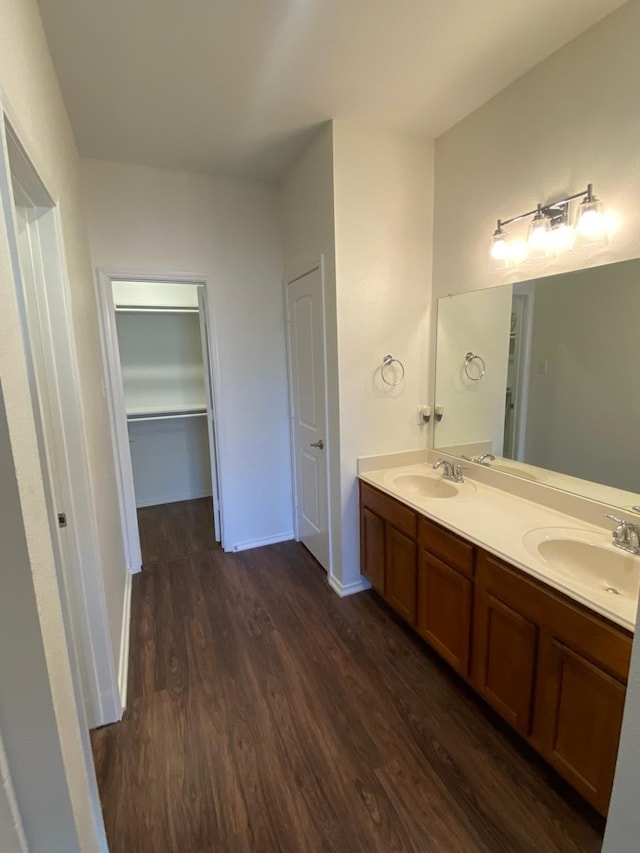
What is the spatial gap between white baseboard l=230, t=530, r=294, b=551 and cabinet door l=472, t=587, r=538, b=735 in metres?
1.96

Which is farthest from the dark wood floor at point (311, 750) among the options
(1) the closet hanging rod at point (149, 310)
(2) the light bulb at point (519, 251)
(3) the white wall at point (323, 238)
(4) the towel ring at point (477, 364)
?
(1) the closet hanging rod at point (149, 310)

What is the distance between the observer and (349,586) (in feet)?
8.80

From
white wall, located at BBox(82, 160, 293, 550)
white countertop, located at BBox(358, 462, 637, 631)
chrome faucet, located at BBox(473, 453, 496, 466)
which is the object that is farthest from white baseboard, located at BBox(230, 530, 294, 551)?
chrome faucet, located at BBox(473, 453, 496, 466)

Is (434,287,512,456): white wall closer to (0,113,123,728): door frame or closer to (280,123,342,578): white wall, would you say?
(280,123,342,578): white wall

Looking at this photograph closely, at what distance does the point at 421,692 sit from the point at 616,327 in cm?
181

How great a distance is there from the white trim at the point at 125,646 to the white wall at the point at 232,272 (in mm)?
827

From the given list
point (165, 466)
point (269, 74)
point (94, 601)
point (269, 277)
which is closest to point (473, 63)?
point (269, 74)

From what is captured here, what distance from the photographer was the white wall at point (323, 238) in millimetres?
Answer: 2342

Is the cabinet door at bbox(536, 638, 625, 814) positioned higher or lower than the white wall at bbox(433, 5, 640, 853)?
lower

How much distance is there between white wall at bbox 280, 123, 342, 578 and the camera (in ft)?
7.68

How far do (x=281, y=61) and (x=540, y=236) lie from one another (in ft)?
4.43

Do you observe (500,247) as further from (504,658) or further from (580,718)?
(580,718)

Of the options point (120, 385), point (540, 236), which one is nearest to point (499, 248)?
point (540, 236)

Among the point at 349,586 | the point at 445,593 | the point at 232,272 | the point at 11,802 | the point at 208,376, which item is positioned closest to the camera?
the point at 11,802
